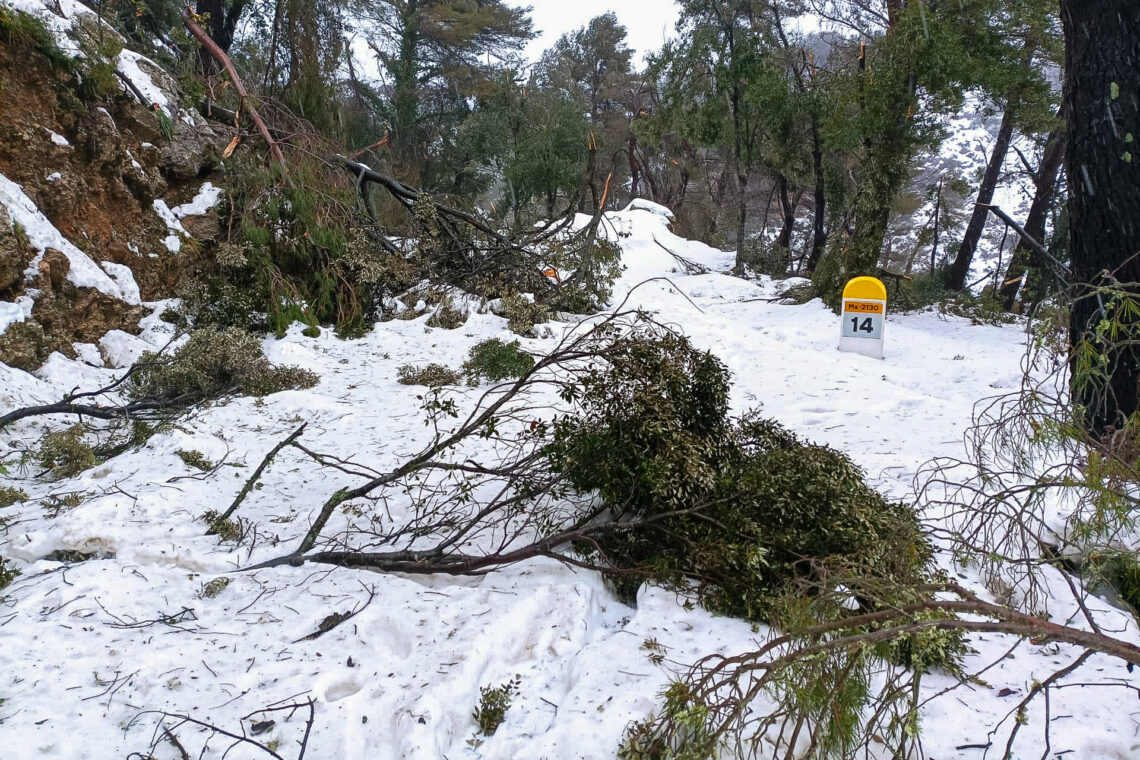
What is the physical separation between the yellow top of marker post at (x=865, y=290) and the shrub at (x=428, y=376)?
4.53 meters

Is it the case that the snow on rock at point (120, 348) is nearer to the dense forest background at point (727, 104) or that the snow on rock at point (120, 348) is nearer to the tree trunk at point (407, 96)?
the dense forest background at point (727, 104)

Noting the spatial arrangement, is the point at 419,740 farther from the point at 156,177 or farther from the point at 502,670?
the point at 156,177

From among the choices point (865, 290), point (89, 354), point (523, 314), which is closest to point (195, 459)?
point (89, 354)

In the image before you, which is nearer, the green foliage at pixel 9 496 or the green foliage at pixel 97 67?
the green foliage at pixel 9 496

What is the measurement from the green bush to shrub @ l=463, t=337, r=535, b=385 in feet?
10.2

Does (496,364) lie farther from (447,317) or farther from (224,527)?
(224,527)

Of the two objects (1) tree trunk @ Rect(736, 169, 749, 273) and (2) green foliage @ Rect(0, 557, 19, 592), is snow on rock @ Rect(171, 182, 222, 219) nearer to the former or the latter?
(2) green foliage @ Rect(0, 557, 19, 592)

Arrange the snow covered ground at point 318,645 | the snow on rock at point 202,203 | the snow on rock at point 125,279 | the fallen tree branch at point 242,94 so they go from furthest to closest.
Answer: the snow on rock at point 202,203 < the fallen tree branch at point 242,94 < the snow on rock at point 125,279 < the snow covered ground at point 318,645

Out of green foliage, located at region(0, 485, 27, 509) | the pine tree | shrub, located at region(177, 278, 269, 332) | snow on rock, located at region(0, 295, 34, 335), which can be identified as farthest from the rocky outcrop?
the pine tree

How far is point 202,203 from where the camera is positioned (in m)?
7.02

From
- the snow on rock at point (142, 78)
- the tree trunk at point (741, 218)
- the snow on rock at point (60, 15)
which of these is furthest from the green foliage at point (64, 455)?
the tree trunk at point (741, 218)

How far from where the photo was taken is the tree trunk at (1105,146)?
105 inches

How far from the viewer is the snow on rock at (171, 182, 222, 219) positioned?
6.83 metres

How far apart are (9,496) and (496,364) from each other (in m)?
3.74
